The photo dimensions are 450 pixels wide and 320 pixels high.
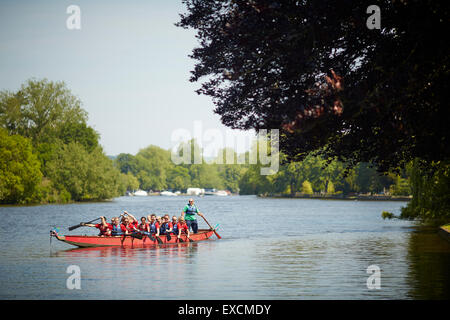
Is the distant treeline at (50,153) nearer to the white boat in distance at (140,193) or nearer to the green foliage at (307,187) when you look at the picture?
the green foliage at (307,187)

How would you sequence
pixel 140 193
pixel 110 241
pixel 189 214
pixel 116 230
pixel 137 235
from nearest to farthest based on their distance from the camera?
pixel 110 241, pixel 137 235, pixel 116 230, pixel 189 214, pixel 140 193

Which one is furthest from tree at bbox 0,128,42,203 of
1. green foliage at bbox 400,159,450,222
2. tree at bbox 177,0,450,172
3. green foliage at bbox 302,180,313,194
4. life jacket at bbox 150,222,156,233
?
green foliage at bbox 302,180,313,194

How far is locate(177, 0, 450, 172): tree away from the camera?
1138 centimetres

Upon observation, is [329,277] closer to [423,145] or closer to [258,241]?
[423,145]

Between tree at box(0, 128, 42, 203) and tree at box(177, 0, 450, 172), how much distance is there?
211 feet

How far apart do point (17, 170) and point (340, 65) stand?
67.3 m

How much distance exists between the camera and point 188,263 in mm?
20672

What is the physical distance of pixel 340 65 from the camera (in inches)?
555

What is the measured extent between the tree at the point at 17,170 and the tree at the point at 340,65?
64.3 metres

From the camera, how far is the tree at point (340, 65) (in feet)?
37.3

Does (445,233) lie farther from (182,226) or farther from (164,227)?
(164,227)

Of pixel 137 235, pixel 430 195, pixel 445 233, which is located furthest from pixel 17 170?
pixel 445 233

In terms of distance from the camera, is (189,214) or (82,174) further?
(82,174)
